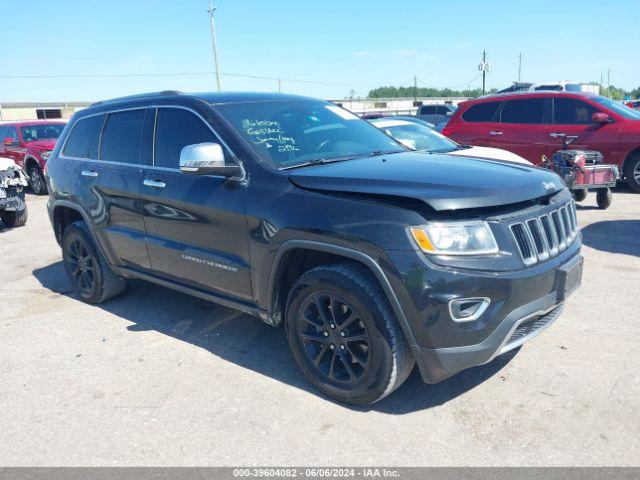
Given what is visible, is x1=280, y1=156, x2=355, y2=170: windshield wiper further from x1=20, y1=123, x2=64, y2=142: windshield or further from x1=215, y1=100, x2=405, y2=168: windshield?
x1=20, y1=123, x2=64, y2=142: windshield

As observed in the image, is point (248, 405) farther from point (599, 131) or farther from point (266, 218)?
point (599, 131)

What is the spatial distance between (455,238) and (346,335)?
0.86 metres

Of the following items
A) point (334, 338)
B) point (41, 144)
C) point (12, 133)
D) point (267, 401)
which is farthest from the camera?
point (12, 133)

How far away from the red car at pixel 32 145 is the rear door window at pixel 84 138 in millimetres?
8633

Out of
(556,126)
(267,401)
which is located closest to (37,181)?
(556,126)

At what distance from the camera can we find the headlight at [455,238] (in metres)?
2.65

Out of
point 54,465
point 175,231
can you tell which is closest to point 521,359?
point 175,231

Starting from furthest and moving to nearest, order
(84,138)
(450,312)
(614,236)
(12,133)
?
1. (12,133)
2. (614,236)
3. (84,138)
4. (450,312)

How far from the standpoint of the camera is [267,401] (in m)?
3.27

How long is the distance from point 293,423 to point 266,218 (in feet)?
3.97

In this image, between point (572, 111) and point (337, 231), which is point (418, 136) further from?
point (337, 231)

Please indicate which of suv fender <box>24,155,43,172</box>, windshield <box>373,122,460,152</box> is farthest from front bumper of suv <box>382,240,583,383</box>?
suv fender <box>24,155,43,172</box>

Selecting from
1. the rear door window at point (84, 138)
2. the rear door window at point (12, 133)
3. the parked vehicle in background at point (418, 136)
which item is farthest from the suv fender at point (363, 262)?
the rear door window at point (12, 133)

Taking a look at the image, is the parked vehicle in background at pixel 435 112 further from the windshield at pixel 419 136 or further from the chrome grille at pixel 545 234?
the chrome grille at pixel 545 234
